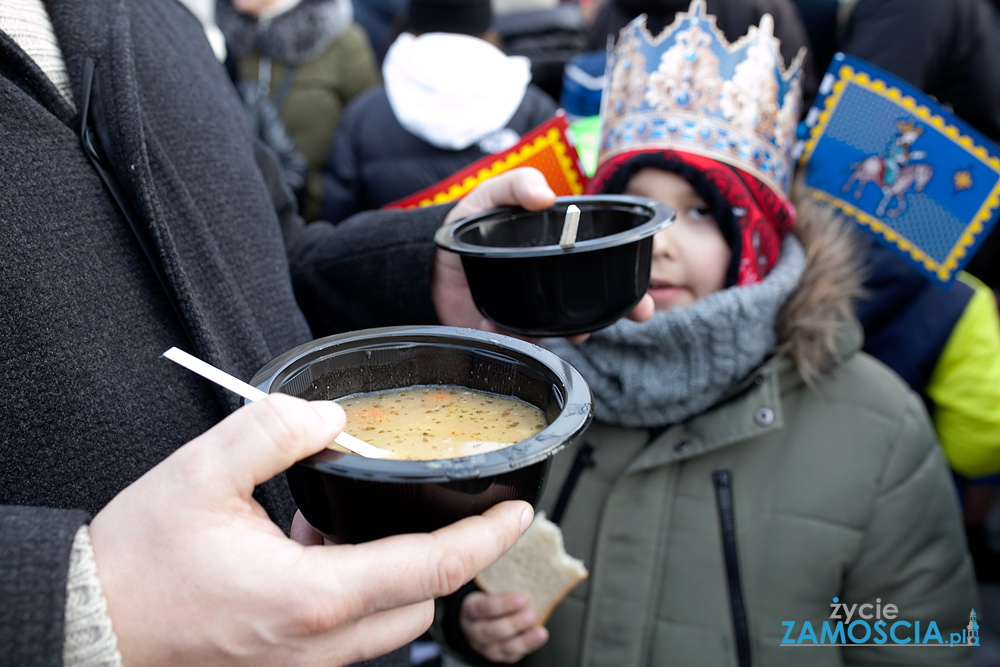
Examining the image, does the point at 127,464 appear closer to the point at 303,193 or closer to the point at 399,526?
the point at 399,526

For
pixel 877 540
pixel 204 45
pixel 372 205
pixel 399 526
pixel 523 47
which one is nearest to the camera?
pixel 399 526

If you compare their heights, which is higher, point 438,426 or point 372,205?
point 438,426

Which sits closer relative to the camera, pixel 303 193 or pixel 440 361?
pixel 440 361

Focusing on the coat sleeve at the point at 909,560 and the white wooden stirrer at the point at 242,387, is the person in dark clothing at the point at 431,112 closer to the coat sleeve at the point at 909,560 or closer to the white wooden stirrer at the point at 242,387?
the coat sleeve at the point at 909,560

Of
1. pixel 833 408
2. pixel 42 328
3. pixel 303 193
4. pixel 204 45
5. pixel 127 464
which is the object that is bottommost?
pixel 303 193

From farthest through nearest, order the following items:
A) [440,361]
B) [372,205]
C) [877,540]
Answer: [372,205]
[877,540]
[440,361]

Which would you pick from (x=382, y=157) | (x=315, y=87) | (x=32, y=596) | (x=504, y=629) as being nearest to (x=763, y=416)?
(x=504, y=629)

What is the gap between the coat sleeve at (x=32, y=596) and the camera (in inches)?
22.2

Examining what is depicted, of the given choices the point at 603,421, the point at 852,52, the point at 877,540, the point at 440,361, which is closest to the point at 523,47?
the point at 852,52

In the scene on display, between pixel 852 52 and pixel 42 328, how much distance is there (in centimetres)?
295

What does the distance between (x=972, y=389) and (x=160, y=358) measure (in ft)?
8.20

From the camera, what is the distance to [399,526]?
0.71 m

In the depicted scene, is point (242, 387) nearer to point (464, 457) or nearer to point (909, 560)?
point (464, 457)

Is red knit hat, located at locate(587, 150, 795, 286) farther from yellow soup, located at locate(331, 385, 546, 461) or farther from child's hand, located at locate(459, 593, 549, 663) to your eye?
yellow soup, located at locate(331, 385, 546, 461)
